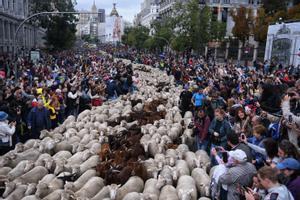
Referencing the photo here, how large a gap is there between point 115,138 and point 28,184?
4061 millimetres

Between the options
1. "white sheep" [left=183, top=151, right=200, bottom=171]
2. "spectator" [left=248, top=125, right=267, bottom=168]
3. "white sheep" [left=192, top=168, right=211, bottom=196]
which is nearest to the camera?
"spectator" [left=248, top=125, right=267, bottom=168]

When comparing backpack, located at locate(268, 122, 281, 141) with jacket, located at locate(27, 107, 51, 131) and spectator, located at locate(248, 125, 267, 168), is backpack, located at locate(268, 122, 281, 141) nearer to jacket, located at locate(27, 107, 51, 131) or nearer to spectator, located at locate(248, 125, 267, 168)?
spectator, located at locate(248, 125, 267, 168)

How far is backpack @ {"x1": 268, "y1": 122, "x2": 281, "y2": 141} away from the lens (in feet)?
26.0

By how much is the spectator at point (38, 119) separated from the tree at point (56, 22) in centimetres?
4851

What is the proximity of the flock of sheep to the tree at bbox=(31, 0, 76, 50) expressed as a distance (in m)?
47.3

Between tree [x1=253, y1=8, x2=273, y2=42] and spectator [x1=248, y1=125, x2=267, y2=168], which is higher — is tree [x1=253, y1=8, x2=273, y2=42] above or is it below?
above

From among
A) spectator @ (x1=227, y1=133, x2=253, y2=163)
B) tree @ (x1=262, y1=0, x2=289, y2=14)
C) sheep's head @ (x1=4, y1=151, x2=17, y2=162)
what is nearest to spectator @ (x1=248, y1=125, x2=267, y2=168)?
spectator @ (x1=227, y1=133, x2=253, y2=163)

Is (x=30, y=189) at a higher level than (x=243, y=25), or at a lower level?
lower

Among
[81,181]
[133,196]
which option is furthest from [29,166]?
[133,196]

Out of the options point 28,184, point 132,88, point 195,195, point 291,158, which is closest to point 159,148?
point 195,195

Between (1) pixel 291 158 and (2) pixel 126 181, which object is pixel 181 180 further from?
(1) pixel 291 158

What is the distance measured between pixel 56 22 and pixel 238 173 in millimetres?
56592

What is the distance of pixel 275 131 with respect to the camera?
26.3ft

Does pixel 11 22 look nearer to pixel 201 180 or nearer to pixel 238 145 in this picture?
pixel 201 180
